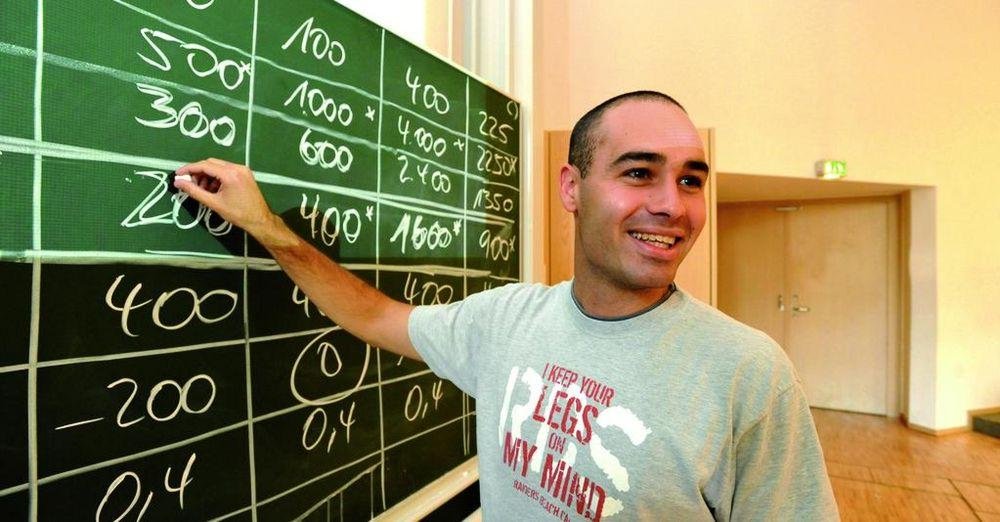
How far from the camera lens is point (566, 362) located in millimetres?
923

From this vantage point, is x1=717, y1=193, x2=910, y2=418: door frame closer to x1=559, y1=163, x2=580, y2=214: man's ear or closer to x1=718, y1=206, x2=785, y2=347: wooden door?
x1=718, y1=206, x2=785, y2=347: wooden door

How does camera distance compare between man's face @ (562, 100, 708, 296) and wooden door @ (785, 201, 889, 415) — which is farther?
wooden door @ (785, 201, 889, 415)

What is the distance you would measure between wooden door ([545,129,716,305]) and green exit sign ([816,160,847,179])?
2.42 metres

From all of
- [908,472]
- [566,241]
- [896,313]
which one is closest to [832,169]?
[896,313]

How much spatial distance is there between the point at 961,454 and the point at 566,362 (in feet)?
16.5

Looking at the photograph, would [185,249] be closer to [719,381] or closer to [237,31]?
[237,31]

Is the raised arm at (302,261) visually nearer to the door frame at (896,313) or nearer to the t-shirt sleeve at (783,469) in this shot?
the t-shirt sleeve at (783,469)

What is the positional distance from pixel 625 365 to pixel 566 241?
1.51 m

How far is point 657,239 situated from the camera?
875 mm


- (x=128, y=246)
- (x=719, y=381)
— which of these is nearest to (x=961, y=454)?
(x=719, y=381)

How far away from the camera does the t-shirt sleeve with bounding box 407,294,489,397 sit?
108 cm

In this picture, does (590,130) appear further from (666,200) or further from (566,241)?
(566,241)

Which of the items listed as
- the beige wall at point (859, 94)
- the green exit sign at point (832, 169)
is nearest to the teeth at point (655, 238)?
the beige wall at point (859, 94)

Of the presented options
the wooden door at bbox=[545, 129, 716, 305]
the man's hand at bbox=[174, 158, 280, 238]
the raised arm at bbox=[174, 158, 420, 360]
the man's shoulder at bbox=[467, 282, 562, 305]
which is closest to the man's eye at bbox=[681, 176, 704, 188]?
the man's shoulder at bbox=[467, 282, 562, 305]
